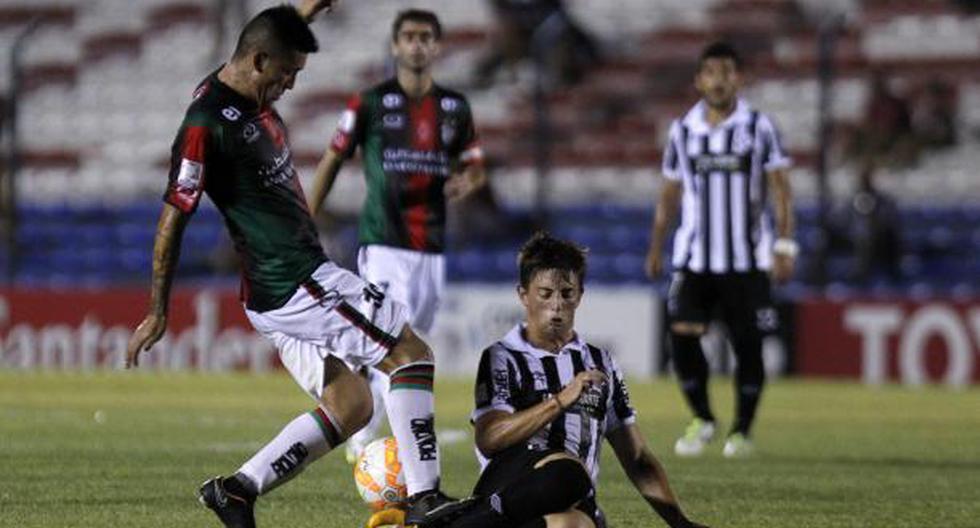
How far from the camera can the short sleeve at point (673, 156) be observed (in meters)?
12.6

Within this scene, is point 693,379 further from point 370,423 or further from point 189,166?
point 189,166

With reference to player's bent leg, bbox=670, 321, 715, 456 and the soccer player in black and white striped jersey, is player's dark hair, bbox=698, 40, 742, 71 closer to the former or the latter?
player's bent leg, bbox=670, 321, 715, 456

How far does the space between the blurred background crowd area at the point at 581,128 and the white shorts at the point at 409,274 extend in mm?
8791

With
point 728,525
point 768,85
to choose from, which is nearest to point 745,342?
point 728,525

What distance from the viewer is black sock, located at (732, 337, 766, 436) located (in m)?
12.2

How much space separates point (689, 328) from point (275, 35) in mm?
5724

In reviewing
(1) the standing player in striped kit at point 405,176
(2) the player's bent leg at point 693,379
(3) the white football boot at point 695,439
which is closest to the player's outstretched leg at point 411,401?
(1) the standing player in striped kit at point 405,176

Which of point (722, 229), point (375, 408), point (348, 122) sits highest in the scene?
point (348, 122)

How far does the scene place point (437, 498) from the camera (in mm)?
7305

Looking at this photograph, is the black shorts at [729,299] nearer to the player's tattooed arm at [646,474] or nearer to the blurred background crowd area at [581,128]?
the player's tattooed arm at [646,474]

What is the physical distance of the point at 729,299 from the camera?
41.4 ft

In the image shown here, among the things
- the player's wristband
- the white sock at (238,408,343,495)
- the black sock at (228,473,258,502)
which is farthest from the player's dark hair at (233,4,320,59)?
the player's wristband

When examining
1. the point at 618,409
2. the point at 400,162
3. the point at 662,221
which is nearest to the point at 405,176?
the point at 400,162

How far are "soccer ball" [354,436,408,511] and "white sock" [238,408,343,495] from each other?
33 centimetres
